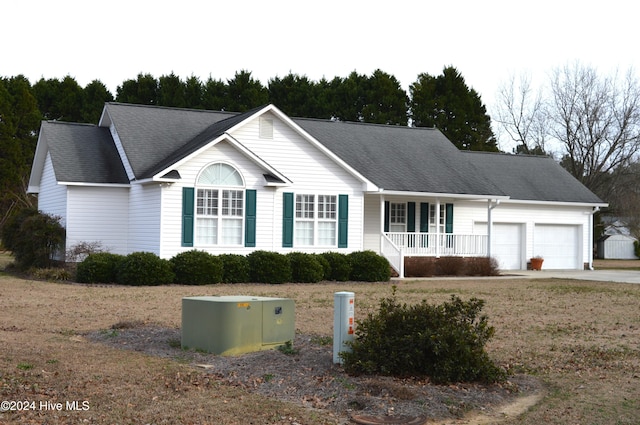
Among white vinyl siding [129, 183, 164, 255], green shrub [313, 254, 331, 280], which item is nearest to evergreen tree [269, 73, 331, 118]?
white vinyl siding [129, 183, 164, 255]

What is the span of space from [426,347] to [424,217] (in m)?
21.7

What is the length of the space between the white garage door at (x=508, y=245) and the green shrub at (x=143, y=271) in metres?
15.6

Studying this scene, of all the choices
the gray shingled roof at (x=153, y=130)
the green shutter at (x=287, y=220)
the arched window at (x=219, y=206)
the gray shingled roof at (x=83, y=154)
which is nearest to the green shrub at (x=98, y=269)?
the arched window at (x=219, y=206)

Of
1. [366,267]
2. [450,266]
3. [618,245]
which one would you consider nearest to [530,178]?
[450,266]

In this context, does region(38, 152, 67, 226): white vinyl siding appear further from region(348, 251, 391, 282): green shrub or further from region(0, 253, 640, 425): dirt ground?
region(0, 253, 640, 425): dirt ground

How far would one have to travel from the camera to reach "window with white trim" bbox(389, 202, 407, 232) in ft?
97.7

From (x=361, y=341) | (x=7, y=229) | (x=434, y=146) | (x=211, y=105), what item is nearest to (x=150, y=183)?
(x=7, y=229)

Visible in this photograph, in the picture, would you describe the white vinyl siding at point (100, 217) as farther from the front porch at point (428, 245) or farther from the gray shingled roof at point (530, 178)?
the gray shingled roof at point (530, 178)

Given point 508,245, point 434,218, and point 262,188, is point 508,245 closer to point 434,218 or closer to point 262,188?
point 434,218

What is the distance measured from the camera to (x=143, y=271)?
71.2 ft

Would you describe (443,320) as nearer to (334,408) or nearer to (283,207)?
(334,408)

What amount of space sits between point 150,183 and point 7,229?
22.0ft

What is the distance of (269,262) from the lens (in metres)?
23.5

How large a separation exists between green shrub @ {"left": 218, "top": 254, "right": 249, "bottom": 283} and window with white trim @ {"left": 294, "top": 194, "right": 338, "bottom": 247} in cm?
283
